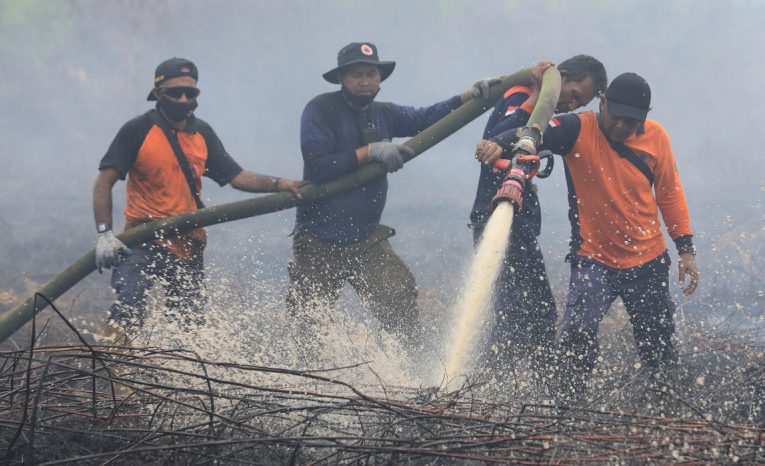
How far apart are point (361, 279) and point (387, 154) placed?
36.5 inches

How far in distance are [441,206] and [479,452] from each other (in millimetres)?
17770

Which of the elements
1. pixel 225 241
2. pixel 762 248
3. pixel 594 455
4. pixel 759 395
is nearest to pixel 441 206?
pixel 225 241

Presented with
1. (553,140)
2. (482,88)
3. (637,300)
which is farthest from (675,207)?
(482,88)

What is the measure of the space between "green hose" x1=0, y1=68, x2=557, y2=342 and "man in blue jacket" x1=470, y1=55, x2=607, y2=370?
40cm

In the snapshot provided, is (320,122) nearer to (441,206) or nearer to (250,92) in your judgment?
(441,206)

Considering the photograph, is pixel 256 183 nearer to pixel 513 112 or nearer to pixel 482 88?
pixel 482 88

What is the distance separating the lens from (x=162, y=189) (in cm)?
440

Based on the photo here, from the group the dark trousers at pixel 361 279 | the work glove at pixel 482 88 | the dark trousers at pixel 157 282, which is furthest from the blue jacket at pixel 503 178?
the dark trousers at pixel 157 282

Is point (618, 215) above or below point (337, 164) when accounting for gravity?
below

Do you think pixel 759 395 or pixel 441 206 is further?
pixel 441 206

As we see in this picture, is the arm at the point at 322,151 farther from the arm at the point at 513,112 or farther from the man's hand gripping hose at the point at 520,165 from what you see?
the man's hand gripping hose at the point at 520,165

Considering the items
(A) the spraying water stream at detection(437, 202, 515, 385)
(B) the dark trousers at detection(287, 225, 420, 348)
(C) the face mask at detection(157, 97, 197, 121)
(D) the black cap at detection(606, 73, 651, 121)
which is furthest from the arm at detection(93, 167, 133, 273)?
(D) the black cap at detection(606, 73, 651, 121)

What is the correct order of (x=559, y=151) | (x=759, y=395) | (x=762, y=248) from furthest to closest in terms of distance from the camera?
(x=762, y=248) → (x=559, y=151) → (x=759, y=395)

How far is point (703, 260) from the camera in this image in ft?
47.2
